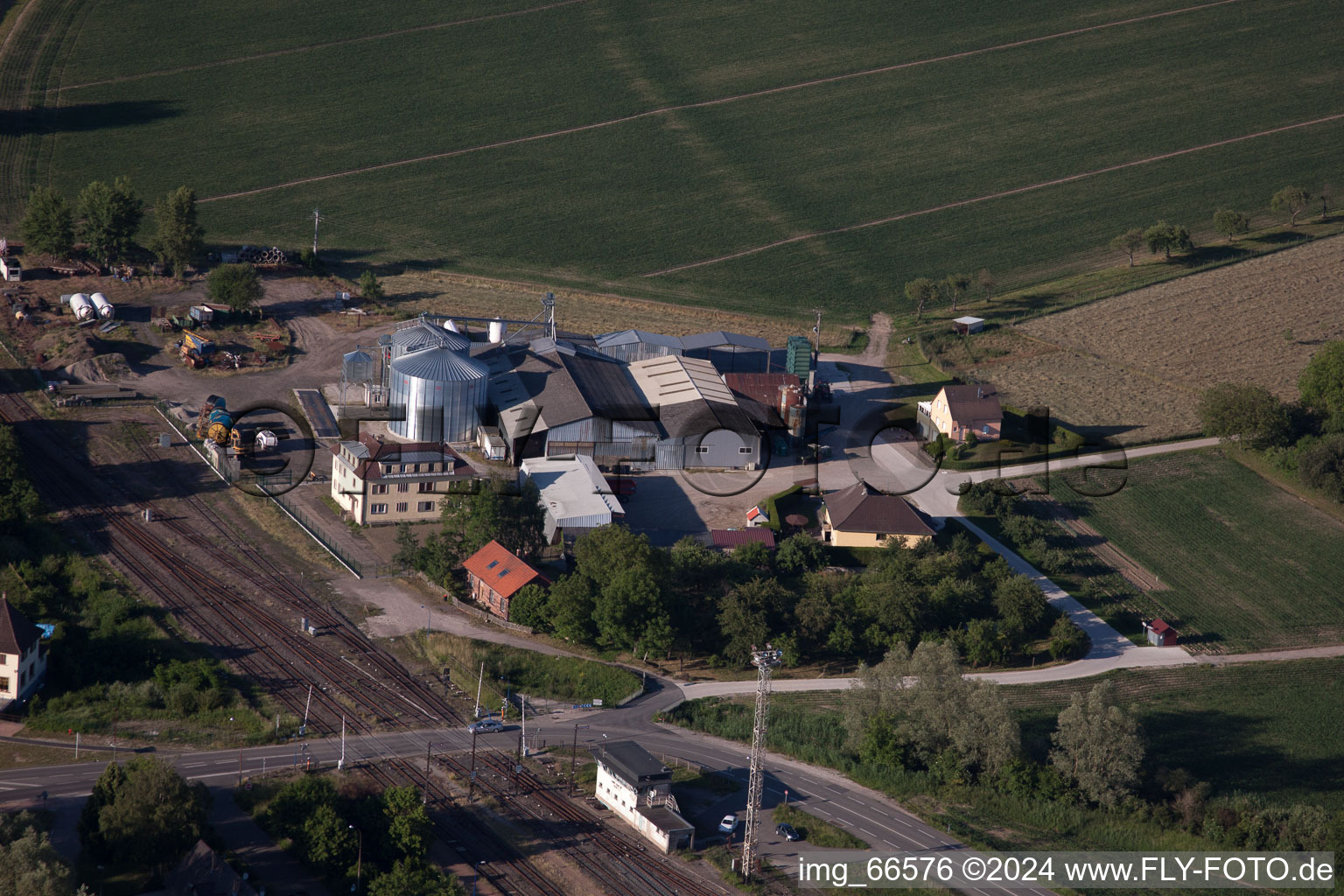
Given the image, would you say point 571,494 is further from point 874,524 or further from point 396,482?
point 874,524

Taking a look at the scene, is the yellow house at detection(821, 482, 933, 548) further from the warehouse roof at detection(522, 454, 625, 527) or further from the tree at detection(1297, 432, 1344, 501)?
the tree at detection(1297, 432, 1344, 501)

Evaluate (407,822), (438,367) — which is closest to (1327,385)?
(438,367)

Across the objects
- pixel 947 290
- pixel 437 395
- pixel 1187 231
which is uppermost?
pixel 1187 231

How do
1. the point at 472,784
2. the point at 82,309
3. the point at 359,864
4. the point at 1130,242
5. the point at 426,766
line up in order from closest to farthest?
the point at 359,864, the point at 472,784, the point at 426,766, the point at 82,309, the point at 1130,242

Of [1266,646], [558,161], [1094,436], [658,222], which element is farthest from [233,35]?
[1266,646]

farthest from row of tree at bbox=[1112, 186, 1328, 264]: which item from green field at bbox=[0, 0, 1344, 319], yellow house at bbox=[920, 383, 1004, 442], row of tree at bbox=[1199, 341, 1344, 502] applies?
yellow house at bbox=[920, 383, 1004, 442]
